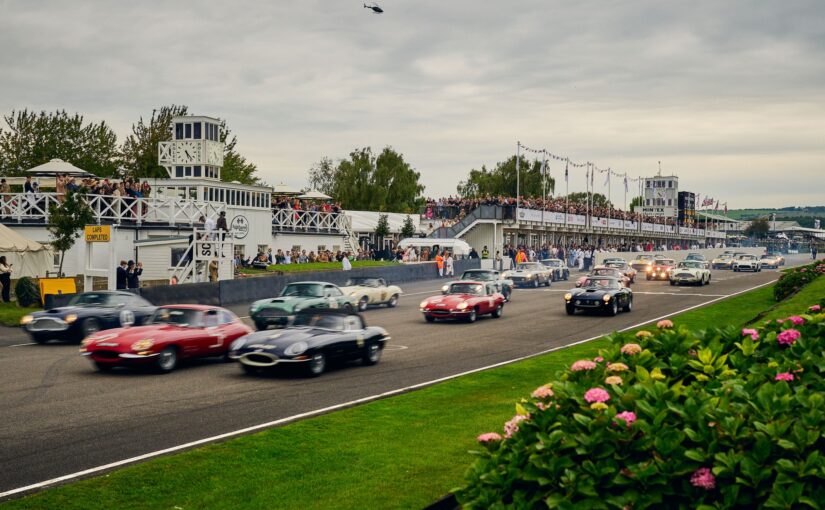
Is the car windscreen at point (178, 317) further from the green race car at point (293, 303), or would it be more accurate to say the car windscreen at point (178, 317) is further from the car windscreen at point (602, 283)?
the car windscreen at point (602, 283)

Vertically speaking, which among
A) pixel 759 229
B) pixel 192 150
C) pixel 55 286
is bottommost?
pixel 55 286

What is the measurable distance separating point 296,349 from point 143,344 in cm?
310

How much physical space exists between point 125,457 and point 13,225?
1202 inches

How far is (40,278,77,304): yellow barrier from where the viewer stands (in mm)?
30312

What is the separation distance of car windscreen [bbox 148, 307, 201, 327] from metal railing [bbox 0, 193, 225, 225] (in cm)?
1782

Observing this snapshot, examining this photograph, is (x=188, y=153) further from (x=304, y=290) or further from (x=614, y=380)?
(x=614, y=380)

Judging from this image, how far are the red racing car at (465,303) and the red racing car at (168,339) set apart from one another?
898 centimetres

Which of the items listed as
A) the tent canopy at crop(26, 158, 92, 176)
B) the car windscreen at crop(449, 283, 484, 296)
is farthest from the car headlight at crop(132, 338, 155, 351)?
the tent canopy at crop(26, 158, 92, 176)

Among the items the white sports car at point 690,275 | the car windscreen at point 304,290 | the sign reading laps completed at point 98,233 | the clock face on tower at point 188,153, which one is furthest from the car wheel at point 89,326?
the white sports car at point 690,275

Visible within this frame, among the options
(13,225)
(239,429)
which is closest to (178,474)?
(239,429)

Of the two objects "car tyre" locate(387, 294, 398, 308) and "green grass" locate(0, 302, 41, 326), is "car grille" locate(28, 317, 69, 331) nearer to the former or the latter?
"green grass" locate(0, 302, 41, 326)

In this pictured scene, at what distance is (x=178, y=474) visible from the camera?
367 inches

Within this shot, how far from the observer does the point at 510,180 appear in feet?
412

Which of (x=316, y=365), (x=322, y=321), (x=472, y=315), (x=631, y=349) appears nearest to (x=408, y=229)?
(x=472, y=315)
